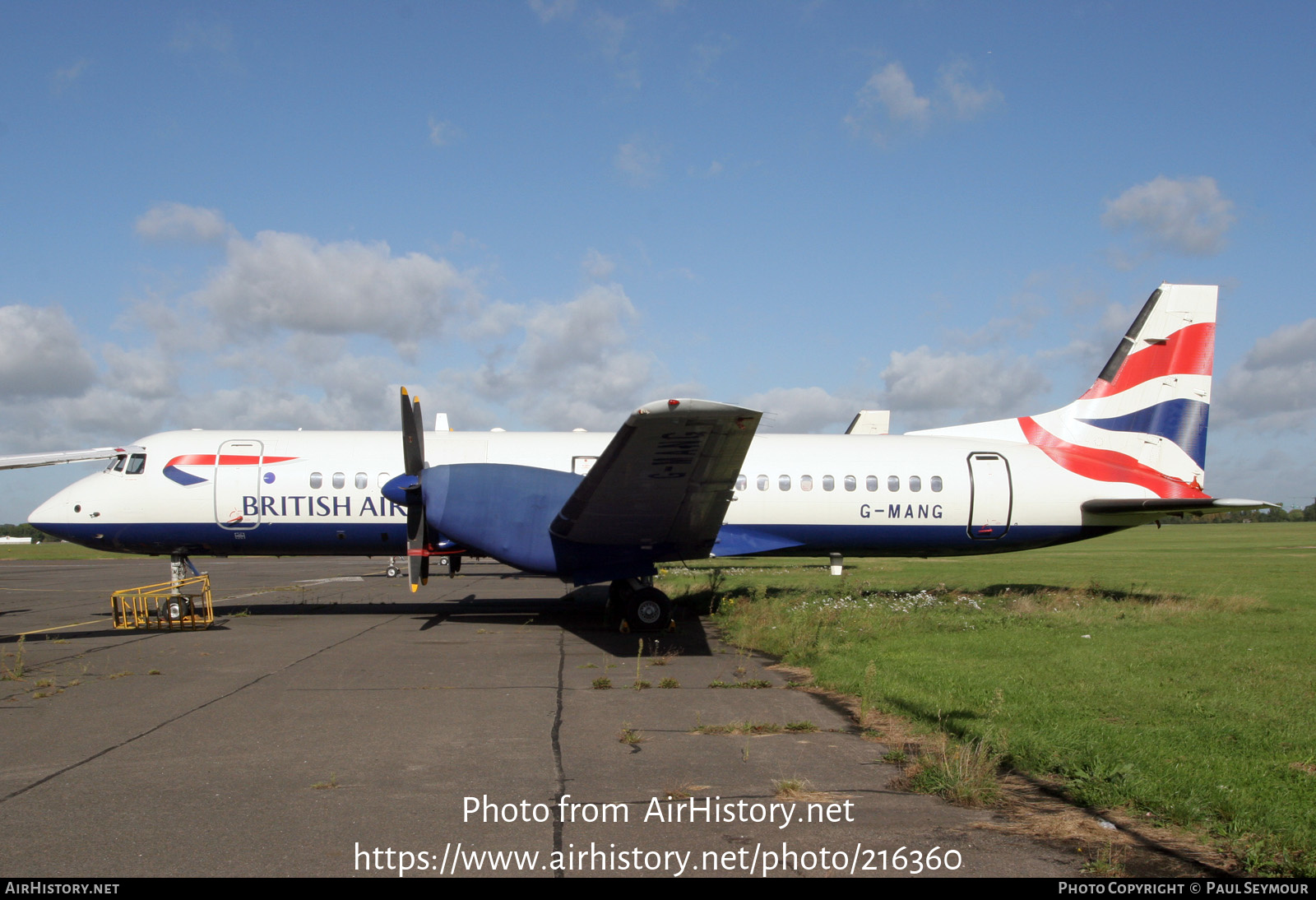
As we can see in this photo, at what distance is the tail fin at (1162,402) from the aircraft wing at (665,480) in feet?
30.3

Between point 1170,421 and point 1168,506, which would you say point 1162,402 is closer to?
point 1170,421

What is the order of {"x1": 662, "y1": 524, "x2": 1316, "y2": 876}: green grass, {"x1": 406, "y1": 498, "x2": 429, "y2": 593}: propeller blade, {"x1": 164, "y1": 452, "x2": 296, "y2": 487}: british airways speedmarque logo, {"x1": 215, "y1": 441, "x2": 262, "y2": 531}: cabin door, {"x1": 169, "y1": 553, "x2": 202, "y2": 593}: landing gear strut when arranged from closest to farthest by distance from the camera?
{"x1": 662, "y1": 524, "x2": 1316, "y2": 876}: green grass
{"x1": 406, "y1": 498, "x2": 429, "y2": 593}: propeller blade
{"x1": 169, "y1": 553, "x2": 202, "y2": 593}: landing gear strut
{"x1": 215, "y1": 441, "x2": 262, "y2": 531}: cabin door
{"x1": 164, "y1": 452, "x2": 296, "y2": 487}: british airways speedmarque logo

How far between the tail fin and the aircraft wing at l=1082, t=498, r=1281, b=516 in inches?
46.4

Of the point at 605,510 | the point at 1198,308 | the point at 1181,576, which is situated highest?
the point at 1198,308

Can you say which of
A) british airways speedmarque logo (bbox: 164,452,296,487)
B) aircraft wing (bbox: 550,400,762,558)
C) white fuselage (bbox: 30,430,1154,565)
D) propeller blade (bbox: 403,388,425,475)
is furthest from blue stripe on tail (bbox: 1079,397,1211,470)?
british airways speedmarque logo (bbox: 164,452,296,487)

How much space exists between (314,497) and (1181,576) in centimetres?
2479

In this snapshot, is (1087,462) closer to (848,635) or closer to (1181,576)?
(848,635)

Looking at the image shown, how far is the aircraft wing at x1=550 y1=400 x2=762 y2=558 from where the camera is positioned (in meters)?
10.0

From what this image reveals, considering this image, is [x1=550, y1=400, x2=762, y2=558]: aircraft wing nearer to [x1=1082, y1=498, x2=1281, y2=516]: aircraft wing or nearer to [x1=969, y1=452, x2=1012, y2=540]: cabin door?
[x1=969, y1=452, x2=1012, y2=540]: cabin door

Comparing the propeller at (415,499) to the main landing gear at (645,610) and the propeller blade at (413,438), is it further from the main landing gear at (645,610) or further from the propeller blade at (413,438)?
the main landing gear at (645,610)

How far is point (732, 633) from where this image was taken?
13.5 m

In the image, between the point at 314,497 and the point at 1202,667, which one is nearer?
the point at 1202,667

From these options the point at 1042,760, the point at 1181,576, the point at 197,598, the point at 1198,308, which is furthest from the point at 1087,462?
the point at 197,598

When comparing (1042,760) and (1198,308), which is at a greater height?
(1198,308)
